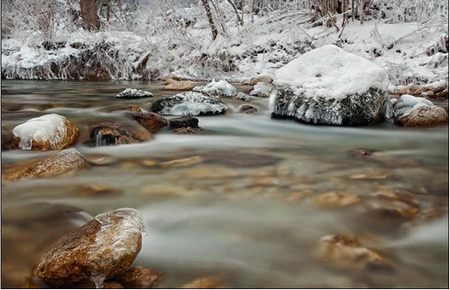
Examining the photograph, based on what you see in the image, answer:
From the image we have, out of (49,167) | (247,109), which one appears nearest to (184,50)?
(247,109)

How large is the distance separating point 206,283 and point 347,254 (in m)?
0.71

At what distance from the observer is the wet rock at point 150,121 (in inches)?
197

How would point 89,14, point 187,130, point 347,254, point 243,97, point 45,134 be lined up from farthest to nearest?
point 89,14
point 243,97
point 187,130
point 45,134
point 347,254

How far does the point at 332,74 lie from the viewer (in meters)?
5.25

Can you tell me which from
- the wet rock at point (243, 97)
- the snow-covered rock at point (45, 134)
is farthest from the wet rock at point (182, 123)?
the wet rock at point (243, 97)

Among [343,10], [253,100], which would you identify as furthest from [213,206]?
[343,10]

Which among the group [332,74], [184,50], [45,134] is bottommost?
[45,134]

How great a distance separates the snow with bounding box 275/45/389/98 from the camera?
16.4ft

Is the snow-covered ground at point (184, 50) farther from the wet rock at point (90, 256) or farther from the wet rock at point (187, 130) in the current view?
the wet rock at point (90, 256)

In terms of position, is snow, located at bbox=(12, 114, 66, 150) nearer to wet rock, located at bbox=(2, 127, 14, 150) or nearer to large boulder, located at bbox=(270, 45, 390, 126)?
wet rock, located at bbox=(2, 127, 14, 150)

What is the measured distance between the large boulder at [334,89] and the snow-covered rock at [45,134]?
2627mm

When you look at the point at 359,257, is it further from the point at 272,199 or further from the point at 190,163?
the point at 190,163

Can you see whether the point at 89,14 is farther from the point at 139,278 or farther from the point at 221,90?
the point at 139,278

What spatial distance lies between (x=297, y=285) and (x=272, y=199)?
39.6 inches
